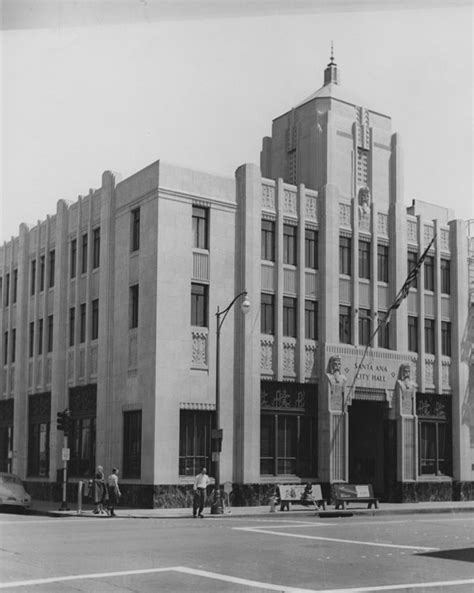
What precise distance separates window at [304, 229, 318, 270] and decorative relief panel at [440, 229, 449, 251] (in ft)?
25.5

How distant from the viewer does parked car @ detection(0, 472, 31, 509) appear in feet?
114

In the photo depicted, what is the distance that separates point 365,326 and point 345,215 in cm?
509

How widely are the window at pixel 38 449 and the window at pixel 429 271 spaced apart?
63.5ft

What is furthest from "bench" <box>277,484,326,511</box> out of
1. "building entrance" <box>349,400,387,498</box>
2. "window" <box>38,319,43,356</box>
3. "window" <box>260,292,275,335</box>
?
"window" <box>38,319,43,356</box>

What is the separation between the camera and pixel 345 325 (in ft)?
135

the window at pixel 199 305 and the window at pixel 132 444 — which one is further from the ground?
the window at pixel 199 305

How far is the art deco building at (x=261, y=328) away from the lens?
3672 cm

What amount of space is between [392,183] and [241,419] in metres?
14.8

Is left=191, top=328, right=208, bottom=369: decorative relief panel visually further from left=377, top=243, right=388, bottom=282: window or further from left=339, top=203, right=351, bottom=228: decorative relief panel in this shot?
left=377, top=243, right=388, bottom=282: window

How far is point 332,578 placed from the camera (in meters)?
15.2

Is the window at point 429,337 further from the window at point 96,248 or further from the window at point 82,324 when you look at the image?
the window at point 82,324

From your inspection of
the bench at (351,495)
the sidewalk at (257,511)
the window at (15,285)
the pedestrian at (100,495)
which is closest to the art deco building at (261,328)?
the sidewalk at (257,511)

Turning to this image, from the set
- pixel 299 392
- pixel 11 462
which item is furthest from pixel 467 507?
pixel 11 462

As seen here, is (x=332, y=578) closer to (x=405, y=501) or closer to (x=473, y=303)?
(x=405, y=501)
